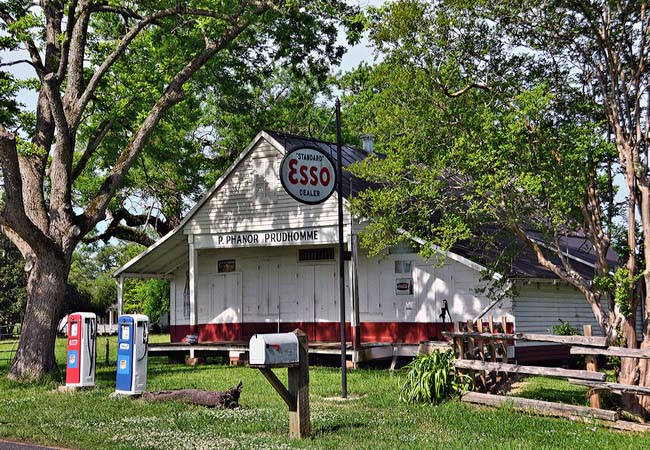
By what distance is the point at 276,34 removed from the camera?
21.8 meters

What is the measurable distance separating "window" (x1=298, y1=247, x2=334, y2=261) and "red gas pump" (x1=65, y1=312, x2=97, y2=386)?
31.1 feet

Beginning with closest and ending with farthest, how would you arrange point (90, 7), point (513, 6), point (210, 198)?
point (513, 6), point (90, 7), point (210, 198)

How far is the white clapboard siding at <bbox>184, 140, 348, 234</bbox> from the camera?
2358 centimetres

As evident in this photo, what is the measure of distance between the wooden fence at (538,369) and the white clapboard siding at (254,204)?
945 cm

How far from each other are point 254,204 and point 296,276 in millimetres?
2762

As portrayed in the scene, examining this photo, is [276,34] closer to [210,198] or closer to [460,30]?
[210,198]

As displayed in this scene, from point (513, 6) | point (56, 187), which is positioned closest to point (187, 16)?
point (56, 187)

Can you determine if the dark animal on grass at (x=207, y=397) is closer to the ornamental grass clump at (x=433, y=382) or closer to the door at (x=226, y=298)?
the ornamental grass clump at (x=433, y=382)

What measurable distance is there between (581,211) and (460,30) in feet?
13.6

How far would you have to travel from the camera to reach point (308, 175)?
53.0 ft

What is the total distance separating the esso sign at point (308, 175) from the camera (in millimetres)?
15836

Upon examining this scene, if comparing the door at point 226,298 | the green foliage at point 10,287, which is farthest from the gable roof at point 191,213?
the green foliage at point 10,287

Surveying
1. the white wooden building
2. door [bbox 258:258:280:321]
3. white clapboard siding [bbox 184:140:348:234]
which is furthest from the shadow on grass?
door [bbox 258:258:280:321]

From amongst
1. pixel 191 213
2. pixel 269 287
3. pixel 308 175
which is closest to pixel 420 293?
pixel 269 287
